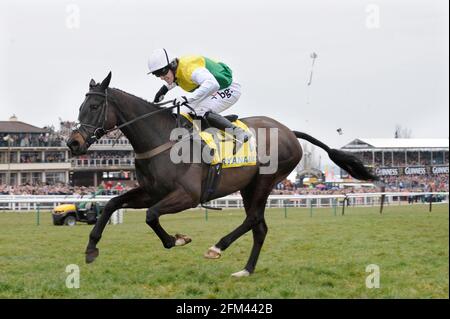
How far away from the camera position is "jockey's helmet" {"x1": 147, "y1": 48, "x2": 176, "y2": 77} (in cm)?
586

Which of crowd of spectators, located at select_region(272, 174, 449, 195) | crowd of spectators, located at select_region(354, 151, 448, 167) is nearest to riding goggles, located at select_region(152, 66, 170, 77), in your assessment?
crowd of spectators, located at select_region(272, 174, 449, 195)

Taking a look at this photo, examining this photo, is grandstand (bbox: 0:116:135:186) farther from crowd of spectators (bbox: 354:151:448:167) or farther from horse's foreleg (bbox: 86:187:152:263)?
horse's foreleg (bbox: 86:187:152:263)

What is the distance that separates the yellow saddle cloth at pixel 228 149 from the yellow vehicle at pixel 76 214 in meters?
10.8

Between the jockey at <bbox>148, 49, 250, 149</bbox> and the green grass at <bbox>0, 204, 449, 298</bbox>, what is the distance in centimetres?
168

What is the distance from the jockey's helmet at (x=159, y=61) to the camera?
586 cm

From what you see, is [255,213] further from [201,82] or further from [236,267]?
[201,82]

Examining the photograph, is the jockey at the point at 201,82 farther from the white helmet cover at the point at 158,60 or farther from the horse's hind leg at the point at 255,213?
the horse's hind leg at the point at 255,213

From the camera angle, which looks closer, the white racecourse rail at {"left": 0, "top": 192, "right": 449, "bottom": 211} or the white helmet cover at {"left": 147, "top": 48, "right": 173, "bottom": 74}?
the white helmet cover at {"left": 147, "top": 48, "right": 173, "bottom": 74}

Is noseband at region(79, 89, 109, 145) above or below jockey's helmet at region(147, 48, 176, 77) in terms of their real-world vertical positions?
below

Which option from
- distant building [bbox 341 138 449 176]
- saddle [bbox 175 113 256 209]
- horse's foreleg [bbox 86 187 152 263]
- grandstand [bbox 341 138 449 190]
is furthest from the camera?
distant building [bbox 341 138 449 176]

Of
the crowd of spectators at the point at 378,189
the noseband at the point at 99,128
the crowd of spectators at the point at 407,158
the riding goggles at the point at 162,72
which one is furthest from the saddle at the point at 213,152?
the crowd of spectators at the point at 407,158
